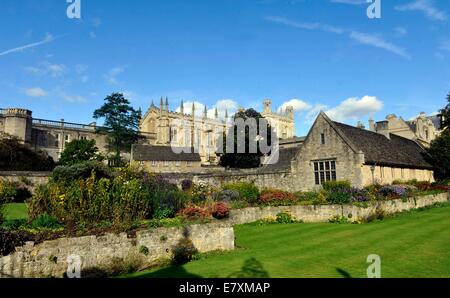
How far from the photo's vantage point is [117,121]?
65625mm

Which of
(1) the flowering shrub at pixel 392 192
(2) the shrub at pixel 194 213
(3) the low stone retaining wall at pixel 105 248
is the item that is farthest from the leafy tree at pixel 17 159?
(1) the flowering shrub at pixel 392 192

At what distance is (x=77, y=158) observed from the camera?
4788 centimetres

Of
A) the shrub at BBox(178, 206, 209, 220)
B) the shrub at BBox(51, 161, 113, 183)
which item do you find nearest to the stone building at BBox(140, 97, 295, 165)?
the shrub at BBox(51, 161, 113, 183)

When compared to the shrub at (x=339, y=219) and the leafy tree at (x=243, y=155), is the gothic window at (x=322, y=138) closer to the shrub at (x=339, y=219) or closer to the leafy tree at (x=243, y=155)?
the shrub at (x=339, y=219)

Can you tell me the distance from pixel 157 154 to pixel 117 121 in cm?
1317

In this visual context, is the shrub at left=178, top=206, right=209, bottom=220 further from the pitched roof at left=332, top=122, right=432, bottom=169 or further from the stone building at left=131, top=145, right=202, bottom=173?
the stone building at left=131, top=145, right=202, bottom=173

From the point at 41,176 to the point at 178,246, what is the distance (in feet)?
80.7

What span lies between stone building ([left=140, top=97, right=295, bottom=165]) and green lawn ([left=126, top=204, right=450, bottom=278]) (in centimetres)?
6364

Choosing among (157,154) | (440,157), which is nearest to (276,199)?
(440,157)

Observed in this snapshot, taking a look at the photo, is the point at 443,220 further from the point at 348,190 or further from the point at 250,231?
the point at 250,231

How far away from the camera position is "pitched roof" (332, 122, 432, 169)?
28.5 metres

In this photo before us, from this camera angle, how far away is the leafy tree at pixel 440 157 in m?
36.3
